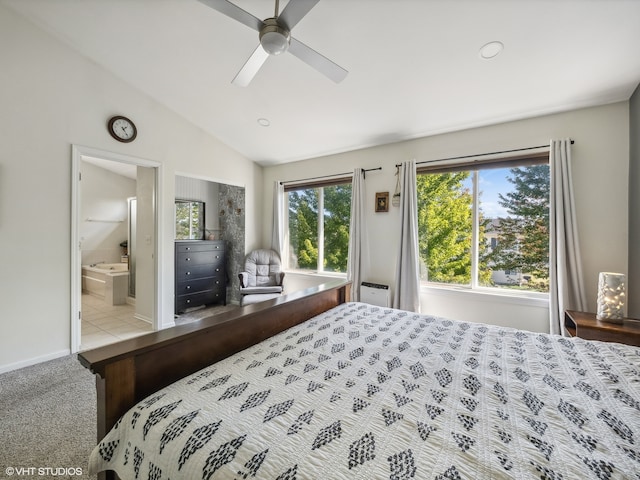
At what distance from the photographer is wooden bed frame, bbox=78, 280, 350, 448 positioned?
1012 millimetres

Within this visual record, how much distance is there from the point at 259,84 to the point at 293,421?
304 centimetres

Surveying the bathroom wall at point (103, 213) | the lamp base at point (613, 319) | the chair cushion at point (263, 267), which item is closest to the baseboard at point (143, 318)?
the chair cushion at point (263, 267)

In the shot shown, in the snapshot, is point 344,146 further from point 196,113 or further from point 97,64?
point 97,64

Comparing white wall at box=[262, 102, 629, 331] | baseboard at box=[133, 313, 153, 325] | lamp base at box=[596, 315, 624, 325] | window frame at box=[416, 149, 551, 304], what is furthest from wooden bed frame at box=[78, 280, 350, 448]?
baseboard at box=[133, 313, 153, 325]

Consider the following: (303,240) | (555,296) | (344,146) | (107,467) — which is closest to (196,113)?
(344,146)

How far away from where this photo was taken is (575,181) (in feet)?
8.62

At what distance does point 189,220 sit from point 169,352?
399 cm

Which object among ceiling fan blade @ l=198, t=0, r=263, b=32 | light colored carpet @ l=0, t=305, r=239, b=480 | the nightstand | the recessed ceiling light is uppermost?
the recessed ceiling light

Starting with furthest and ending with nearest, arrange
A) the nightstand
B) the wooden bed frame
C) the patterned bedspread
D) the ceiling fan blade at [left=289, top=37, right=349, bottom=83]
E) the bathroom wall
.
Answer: the bathroom wall → the nightstand → the ceiling fan blade at [left=289, top=37, right=349, bottom=83] → the wooden bed frame → the patterned bedspread

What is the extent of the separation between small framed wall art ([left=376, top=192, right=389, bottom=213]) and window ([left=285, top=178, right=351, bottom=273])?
1.65 feet

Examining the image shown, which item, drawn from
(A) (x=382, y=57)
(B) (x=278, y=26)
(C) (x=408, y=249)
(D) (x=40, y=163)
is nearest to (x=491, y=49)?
(A) (x=382, y=57)

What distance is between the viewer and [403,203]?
11.1 feet

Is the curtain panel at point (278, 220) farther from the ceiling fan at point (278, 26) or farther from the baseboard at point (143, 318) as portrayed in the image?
the ceiling fan at point (278, 26)

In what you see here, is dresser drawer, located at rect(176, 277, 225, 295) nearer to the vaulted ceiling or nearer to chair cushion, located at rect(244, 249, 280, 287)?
chair cushion, located at rect(244, 249, 280, 287)
